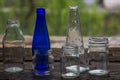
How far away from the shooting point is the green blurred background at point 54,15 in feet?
12.2

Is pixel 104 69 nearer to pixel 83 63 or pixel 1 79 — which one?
pixel 83 63

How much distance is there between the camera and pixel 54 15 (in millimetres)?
3945

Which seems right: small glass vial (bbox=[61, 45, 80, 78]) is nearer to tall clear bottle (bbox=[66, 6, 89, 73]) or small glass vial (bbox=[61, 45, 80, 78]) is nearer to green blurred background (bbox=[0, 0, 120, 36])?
tall clear bottle (bbox=[66, 6, 89, 73])

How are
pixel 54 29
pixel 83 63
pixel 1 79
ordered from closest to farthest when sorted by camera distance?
pixel 1 79 < pixel 83 63 < pixel 54 29

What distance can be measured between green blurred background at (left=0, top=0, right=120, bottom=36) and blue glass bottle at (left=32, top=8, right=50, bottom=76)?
2294 millimetres

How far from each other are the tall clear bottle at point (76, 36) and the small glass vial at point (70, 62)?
6 cm

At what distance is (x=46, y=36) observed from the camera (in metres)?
1.22

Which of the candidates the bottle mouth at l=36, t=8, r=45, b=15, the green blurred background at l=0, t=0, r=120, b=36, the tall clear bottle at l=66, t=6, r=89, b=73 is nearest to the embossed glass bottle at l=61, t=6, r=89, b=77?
the tall clear bottle at l=66, t=6, r=89, b=73

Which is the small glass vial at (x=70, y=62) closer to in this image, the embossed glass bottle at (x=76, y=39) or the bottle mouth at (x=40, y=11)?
the embossed glass bottle at (x=76, y=39)

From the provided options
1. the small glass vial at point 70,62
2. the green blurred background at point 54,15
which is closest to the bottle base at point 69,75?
the small glass vial at point 70,62

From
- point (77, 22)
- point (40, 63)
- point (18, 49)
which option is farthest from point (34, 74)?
point (77, 22)

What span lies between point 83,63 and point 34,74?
0.19m

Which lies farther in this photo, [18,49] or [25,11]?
[25,11]

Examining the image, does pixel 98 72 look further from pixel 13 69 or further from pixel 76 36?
pixel 13 69
